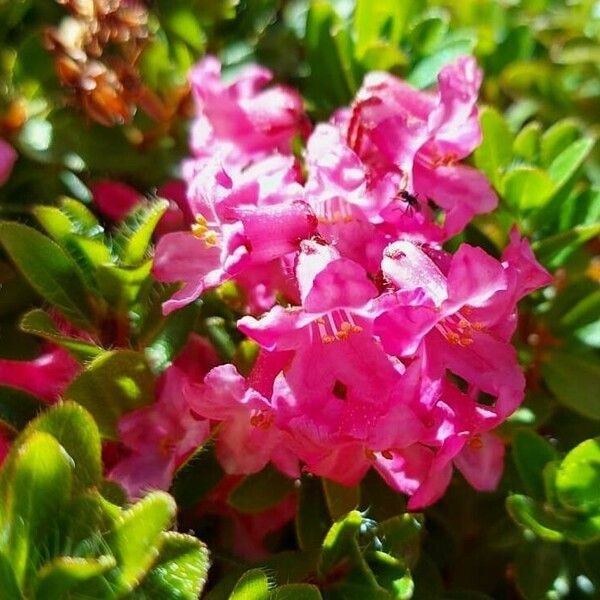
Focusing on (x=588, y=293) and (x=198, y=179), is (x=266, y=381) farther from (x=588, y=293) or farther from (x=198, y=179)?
(x=588, y=293)

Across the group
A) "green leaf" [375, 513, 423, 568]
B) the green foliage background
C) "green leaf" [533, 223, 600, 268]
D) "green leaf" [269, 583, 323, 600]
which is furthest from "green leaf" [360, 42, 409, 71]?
"green leaf" [269, 583, 323, 600]

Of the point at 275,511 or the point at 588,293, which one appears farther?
the point at 588,293

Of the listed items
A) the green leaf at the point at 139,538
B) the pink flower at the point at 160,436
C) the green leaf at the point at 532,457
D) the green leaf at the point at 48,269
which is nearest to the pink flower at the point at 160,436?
the pink flower at the point at 160,436

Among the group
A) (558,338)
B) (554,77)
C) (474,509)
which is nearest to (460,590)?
(474,509)

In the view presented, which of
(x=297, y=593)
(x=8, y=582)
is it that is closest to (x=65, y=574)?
(x=8, y=582)

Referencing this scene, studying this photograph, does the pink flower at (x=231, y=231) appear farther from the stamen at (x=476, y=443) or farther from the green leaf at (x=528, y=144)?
the green leaf at (x=528, y=144)

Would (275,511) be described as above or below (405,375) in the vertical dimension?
below

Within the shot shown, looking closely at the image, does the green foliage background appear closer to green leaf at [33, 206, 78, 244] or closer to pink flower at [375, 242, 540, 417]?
green leaf at [33, 206, 78, 244]

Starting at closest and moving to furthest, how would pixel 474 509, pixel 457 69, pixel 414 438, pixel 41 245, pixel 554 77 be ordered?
pixel 414 438 < pixel 41 245 < pixel 457 69 < pixel 474 509 < pixel 554 77
